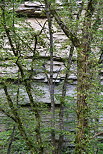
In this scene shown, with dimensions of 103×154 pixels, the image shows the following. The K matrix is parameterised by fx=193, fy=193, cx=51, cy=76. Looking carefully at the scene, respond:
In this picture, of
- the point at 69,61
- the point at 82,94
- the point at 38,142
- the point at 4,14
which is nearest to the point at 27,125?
the point at 38,142

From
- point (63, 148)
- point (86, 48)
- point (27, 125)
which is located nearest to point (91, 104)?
point (86, 48)

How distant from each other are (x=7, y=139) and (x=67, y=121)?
1.02 m

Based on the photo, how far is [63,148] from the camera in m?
2.97

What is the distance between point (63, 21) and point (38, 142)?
1.45 meters

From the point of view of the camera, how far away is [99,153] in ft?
8.38

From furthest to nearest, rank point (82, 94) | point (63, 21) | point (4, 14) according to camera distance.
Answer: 1. point (63, 21)
2. point (82, 94)
3. point (4, 14)

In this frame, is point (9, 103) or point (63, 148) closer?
point (9, 103)

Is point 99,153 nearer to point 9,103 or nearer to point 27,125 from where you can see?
point 27,125

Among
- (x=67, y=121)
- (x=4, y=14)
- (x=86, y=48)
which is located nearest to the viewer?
(x=4, y=14)

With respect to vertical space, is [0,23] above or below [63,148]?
above

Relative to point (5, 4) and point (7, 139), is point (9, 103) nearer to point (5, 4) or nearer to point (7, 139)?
point (7, 139)

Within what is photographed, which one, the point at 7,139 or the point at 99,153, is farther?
the point at 99,153

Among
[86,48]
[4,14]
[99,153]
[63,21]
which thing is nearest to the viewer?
[4,14]

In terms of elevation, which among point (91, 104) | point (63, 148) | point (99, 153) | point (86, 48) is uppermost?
point (86, 48)
